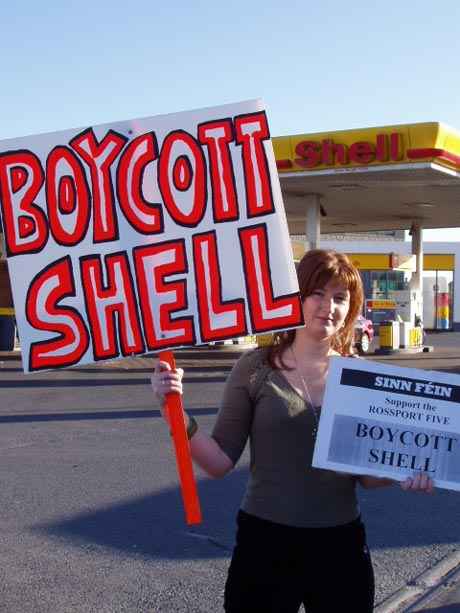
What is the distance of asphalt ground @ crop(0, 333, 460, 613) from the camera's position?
551 centimetres

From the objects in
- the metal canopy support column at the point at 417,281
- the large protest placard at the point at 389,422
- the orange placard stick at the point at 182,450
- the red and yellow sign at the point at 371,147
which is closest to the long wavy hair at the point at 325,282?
the large protest placard at the point at 389,422

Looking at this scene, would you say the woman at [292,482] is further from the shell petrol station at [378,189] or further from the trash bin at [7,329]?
the trash bin at [7,329]

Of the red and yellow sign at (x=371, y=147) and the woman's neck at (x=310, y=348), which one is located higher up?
the red and yellow sign at (x=371, y=147)

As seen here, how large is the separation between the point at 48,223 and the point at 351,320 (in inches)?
42.1

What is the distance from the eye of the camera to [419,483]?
293 cm

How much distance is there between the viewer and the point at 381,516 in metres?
7.36

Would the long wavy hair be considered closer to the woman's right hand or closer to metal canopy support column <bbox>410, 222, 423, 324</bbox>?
the woman's right hand

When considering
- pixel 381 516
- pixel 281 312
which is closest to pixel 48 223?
pixel 281 312

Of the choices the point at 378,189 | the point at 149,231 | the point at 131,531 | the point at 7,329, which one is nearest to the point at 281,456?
the point at 149,231

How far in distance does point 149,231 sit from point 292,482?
931mm

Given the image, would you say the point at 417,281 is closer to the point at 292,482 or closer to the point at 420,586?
the point at 420,586

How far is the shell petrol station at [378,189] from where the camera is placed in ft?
64.9

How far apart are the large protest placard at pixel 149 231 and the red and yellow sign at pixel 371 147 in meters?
17.0

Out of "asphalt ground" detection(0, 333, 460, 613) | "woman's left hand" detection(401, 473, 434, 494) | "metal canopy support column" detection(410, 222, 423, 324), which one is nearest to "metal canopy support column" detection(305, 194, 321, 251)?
"metal canopy support column" detection(410, 222, 423, 324)
